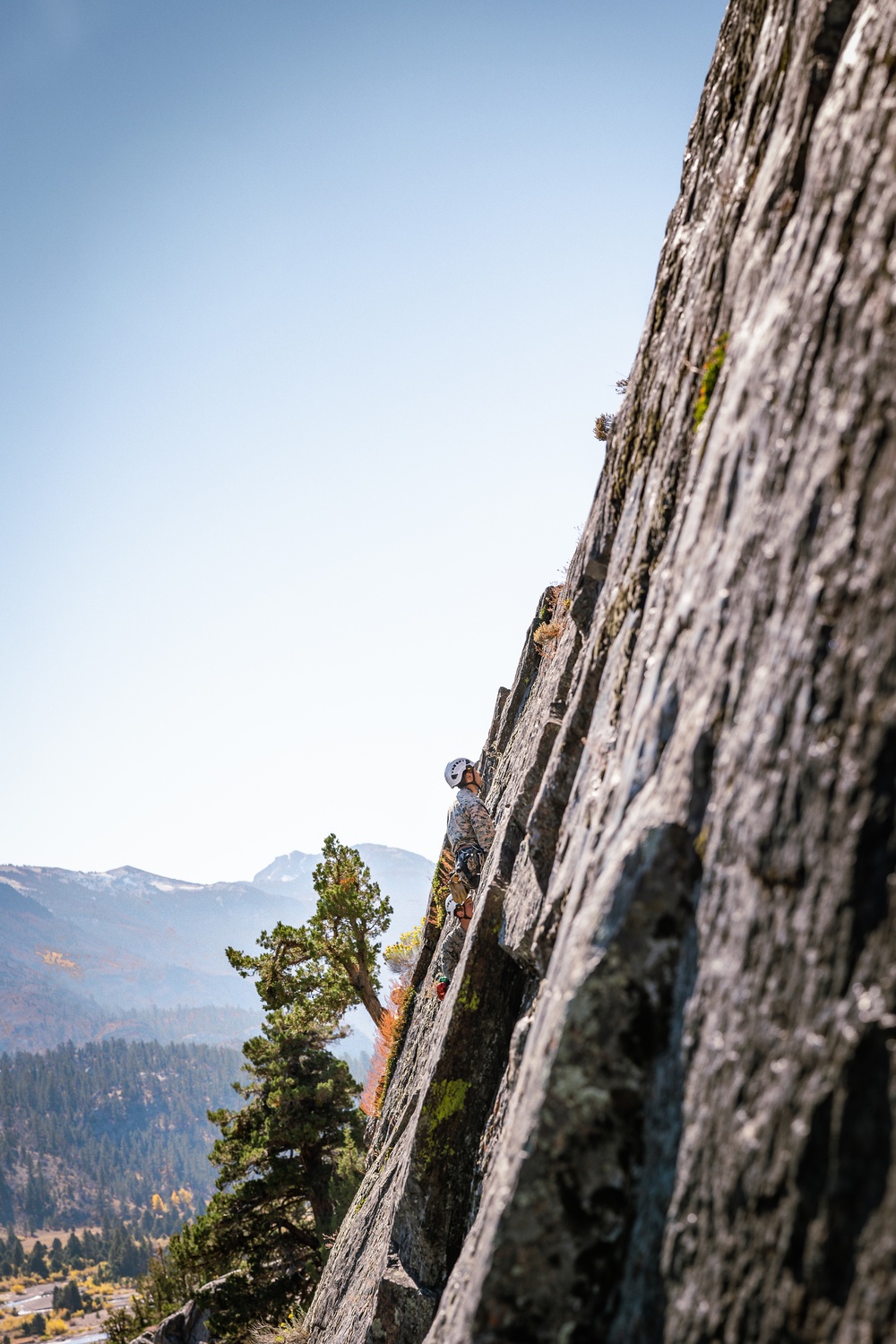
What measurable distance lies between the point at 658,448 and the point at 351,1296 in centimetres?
1188

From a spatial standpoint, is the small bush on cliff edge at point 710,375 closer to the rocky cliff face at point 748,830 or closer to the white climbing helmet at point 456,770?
the rocky cliff face at point 748,830

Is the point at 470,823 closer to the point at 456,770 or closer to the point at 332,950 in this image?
the point at 456,770

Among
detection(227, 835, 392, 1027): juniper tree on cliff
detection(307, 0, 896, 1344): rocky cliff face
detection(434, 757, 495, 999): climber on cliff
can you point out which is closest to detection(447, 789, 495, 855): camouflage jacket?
detection(434, 757, 495, 999): climber on cliff

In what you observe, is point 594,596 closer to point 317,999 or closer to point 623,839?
point 623,839

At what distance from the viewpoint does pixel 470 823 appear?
12289mm

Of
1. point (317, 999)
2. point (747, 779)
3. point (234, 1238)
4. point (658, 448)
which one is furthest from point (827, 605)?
point (234, 1238)

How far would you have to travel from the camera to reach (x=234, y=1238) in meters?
23.1

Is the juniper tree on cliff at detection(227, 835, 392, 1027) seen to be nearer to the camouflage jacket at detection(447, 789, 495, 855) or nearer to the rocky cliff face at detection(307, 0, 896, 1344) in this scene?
the camouflage jacket at detection(447, 789, 495, 855)

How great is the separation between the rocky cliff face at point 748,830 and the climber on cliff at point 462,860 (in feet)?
18.1

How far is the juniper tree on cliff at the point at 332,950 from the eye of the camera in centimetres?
2411

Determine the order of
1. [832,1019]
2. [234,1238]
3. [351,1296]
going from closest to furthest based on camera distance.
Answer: [832,1019], [351,1296], [234,1238]

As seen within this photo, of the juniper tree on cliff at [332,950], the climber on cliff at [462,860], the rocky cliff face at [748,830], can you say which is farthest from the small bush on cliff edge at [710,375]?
the juniper tree on cliff at [332,950]

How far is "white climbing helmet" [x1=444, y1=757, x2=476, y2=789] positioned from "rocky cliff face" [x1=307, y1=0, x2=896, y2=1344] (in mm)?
6897

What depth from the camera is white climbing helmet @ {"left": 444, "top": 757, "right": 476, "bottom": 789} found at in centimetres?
1316
